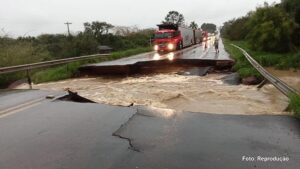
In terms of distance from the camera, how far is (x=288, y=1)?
93.8ft

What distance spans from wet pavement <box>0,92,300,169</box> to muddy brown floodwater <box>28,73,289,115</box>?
1.53 metres

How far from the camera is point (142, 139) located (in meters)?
5.51

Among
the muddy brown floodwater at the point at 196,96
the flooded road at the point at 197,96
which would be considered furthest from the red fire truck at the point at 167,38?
the muddy brown floodwater at the point at 196,96

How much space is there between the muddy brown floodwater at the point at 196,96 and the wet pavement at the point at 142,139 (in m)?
1.53

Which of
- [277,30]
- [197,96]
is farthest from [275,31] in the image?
[197,96]

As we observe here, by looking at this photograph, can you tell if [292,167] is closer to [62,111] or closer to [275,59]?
[62,111]

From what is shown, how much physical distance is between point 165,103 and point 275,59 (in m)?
14.1

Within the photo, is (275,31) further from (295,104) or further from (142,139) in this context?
(142,139)

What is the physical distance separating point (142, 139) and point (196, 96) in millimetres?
6285

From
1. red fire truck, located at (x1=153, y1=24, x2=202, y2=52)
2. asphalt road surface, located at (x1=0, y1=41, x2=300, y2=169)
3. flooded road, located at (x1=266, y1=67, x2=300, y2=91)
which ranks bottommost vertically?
flooded road, located at (x1=266, y1=67, x2=300, y2=91)

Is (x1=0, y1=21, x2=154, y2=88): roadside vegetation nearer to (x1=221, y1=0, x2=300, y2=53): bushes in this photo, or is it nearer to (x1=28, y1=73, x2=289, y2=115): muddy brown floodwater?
(x1=28, y1=73, x2=289, y2=115): muddy brown floodwater

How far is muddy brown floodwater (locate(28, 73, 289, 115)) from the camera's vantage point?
373 inches

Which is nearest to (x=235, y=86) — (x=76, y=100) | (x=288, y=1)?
(x=76, y=100)

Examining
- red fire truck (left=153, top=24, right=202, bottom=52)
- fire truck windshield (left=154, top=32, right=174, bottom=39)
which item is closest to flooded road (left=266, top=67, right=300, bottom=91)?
red fire truck (left=153, top=24, right=202, bottom=52)
